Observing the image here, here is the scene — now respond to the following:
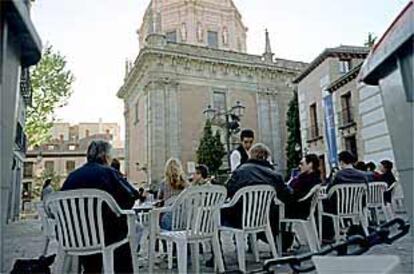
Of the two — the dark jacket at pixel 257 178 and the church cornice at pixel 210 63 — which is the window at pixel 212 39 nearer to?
the church cornice at pixel 210 63

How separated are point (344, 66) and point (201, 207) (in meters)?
16.4

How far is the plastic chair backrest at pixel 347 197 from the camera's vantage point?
5.66 metres

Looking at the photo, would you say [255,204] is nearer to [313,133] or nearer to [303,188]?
[303,188]

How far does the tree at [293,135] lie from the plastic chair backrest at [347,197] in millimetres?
21961

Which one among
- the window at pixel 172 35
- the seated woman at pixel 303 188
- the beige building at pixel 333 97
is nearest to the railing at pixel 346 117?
the beige building at pixel 333 97

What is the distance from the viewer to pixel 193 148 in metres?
27.3

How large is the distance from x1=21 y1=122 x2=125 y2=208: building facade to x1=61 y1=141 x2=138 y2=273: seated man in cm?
2860

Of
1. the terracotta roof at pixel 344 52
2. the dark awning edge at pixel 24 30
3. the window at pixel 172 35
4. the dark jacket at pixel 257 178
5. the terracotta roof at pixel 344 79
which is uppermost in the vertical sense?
the window at pixel 172 35

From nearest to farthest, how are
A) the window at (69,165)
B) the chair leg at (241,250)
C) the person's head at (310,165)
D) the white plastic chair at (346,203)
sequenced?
1. the chair leg at (241,250)
2. the person's head at (310,165)
3. the white plastic chair at (346,203)
4. the window at (69,165)

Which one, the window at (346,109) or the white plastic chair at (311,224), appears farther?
the window at (346,109)

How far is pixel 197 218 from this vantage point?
3998 millimetres

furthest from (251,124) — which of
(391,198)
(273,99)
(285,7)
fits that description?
(391,198)

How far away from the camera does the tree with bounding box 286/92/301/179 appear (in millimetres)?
27875

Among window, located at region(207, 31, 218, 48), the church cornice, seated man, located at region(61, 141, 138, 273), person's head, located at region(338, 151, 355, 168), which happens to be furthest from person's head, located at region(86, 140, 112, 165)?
window, located at region(207, 31, 218, 48)
